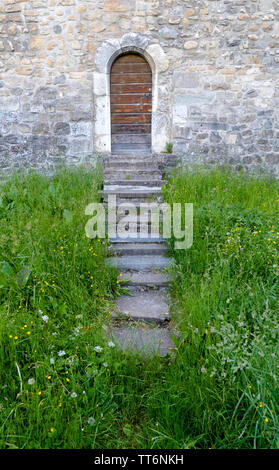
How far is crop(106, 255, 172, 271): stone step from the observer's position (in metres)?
3.68

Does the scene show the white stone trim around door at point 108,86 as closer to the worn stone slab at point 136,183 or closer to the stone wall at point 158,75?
the stone wall at point 158,75

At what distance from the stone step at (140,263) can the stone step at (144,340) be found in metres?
0.95

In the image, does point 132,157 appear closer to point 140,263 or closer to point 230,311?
point 140,263

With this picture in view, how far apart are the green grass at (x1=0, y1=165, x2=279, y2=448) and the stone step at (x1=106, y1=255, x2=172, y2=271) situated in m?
0.18

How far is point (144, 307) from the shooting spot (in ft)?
10.2

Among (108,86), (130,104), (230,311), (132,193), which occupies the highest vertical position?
(108,86)

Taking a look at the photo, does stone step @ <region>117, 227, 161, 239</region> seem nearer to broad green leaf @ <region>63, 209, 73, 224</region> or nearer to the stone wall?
broad green leaf @ <region>63, 209, 73, 224</region>

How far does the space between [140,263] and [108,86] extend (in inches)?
150

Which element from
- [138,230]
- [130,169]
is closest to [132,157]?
[130,169]

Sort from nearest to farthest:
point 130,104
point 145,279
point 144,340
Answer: point 144,340 < point 145,279 < point 130,104

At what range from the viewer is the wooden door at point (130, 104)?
6.00 meters

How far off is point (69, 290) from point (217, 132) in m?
4.54

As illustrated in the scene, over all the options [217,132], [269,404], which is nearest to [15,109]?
[217,132]

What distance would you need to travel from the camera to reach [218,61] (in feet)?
19.1
